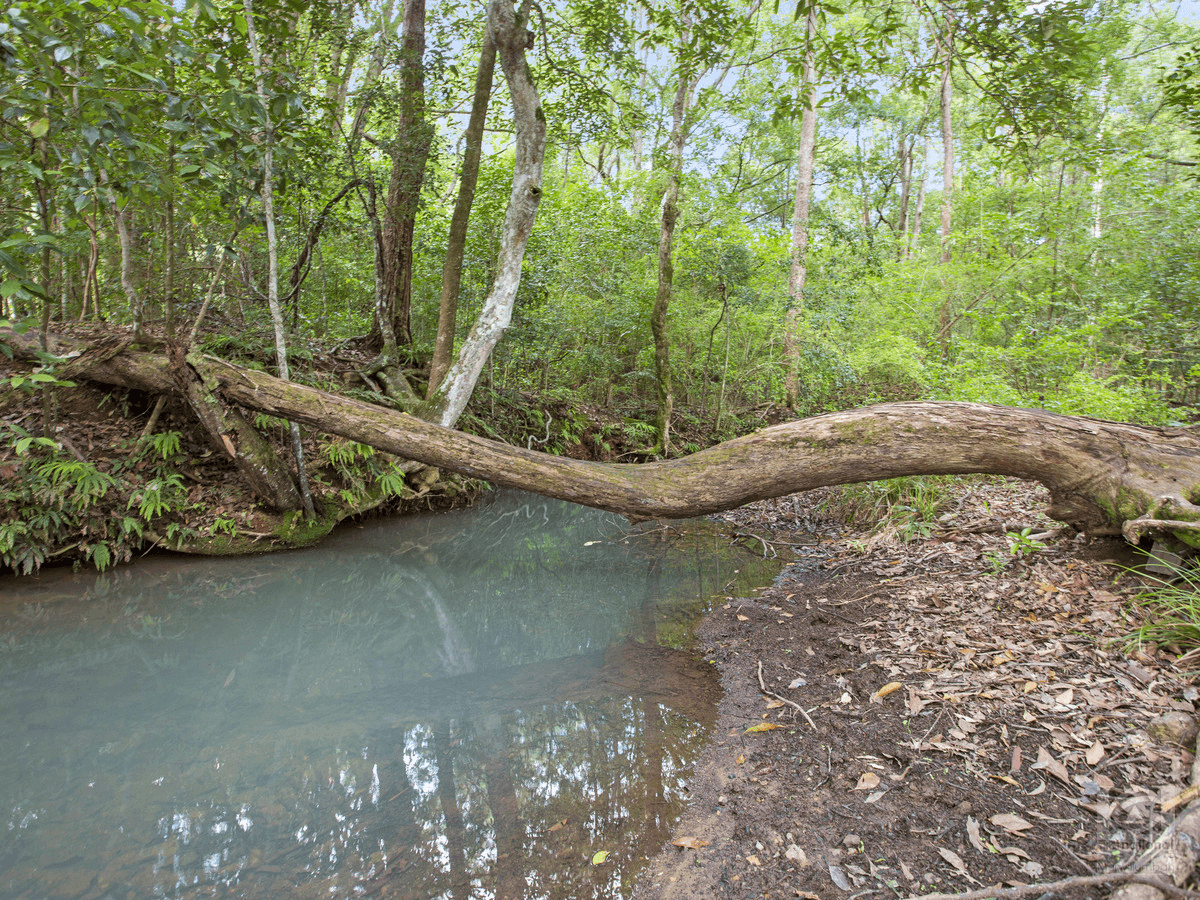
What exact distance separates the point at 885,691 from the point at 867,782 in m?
0.70

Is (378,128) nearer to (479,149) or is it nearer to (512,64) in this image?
(479,149)

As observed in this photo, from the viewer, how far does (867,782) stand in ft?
7.99

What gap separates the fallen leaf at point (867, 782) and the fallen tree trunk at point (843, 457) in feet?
6.79

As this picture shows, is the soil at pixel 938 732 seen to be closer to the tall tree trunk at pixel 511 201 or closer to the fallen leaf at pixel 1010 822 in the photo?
the fallen leaf at pixel 1010 822

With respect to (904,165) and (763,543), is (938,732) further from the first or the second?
(904,165)

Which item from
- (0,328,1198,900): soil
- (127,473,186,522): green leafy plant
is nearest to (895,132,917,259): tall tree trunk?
(0,328,1198,900): soil

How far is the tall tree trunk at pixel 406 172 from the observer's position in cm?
710

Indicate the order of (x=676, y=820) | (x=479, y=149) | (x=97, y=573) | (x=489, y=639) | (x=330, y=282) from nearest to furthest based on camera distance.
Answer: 1. (x=676, y=820)
2. (x=489, y=639)
3. (x=97, y=573)
4. (x=479, y=149)
5. (x=330, y=282)

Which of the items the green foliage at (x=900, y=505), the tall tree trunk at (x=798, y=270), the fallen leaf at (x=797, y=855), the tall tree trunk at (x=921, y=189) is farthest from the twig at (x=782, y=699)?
the tall tree trunk at (x=921, y=189)

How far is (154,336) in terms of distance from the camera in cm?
593

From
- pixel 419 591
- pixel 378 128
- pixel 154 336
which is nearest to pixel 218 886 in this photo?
pixel 419 591

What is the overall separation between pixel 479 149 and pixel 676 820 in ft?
23.9

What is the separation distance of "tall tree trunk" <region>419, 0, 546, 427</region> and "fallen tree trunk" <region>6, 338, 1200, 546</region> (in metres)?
1.81

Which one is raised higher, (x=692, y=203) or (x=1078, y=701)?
(x=692, y=203)
